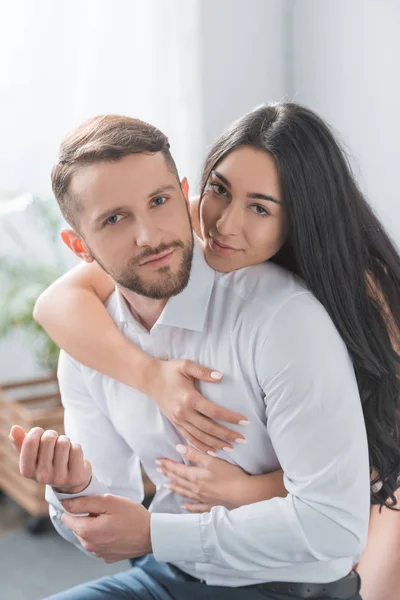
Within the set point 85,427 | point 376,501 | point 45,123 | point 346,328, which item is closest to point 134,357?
point 85,427

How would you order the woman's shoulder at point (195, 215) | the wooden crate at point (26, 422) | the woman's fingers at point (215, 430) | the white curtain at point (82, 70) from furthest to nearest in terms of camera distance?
the white curtain at point (82, 70) < the wooden crate at point (26, 422) < the woman's shoulder at point (195, 215) < the woman's fingers at point (215, 430)

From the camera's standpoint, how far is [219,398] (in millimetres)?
1431

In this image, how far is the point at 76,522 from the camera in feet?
4.83

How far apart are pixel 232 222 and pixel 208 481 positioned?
0.43m

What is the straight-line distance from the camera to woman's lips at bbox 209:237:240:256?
143cm

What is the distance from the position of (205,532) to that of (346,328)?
Answer: 1.30ft

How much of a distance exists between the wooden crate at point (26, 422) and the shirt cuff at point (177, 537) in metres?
1.40

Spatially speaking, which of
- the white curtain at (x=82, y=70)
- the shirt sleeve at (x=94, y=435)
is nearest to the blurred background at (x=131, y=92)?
the white curtain at (x=82, y=70)

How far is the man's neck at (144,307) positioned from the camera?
1524mm

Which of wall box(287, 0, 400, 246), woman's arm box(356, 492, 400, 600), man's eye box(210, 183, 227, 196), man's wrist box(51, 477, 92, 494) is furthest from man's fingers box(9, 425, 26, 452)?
wall box(287, 0, 400, 246)

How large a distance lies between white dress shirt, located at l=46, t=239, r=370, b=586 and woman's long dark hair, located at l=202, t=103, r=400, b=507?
0.05m

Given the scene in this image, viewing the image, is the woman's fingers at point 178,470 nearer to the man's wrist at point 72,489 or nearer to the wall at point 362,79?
the man's wrist at point 72,489

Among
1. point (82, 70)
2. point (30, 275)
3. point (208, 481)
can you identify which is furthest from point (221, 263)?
point (82, 70)

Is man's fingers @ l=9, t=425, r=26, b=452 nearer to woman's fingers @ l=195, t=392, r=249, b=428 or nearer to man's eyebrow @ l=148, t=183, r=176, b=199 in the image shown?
woman's fingers @ l=195, t=392, r=249, b=428
